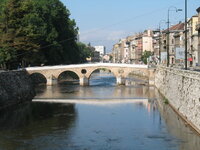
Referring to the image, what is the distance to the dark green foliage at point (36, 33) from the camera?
67312 mm

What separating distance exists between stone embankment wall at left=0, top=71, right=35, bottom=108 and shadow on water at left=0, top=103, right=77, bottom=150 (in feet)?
3.97

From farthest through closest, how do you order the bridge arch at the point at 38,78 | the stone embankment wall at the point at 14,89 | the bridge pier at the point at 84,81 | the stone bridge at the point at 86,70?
the bridge arch at the point at 38,78 → the bridge pier at the point at 84,81 → the stone bridge at the point at 86,70 → the stone embankment wall at the point at 14,89

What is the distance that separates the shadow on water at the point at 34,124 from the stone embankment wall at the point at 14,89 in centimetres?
121

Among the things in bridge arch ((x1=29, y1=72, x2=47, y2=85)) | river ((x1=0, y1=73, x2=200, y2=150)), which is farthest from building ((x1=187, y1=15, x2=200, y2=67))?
river ((x1=0, y1=73, x2=200, y2=150))

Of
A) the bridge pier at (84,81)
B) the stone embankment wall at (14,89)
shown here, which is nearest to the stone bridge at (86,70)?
the bridge pier at (84,81)

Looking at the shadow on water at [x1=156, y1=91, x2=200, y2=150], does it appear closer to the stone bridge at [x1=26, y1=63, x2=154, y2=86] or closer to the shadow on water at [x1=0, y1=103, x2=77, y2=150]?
the shadow on water at [x1=0, y1=103, x2=77, y2=150]

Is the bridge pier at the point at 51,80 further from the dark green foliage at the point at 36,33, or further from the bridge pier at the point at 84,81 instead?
the bridge pier at the point at 84,81

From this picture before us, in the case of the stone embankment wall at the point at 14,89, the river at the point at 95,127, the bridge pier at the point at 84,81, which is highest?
the stone embankment wall at the point at 14,89

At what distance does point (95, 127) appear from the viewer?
34.3 m

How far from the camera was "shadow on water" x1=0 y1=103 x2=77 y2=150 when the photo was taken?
2867cm

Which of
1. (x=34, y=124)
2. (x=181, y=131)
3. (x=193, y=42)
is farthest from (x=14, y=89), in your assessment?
(x=193, y=42)

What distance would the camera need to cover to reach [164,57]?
7262 centimetres

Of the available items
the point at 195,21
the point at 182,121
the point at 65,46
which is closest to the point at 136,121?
the point at 182,121

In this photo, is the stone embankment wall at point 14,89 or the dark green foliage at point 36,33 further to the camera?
the dark green foliage at point 36,33
